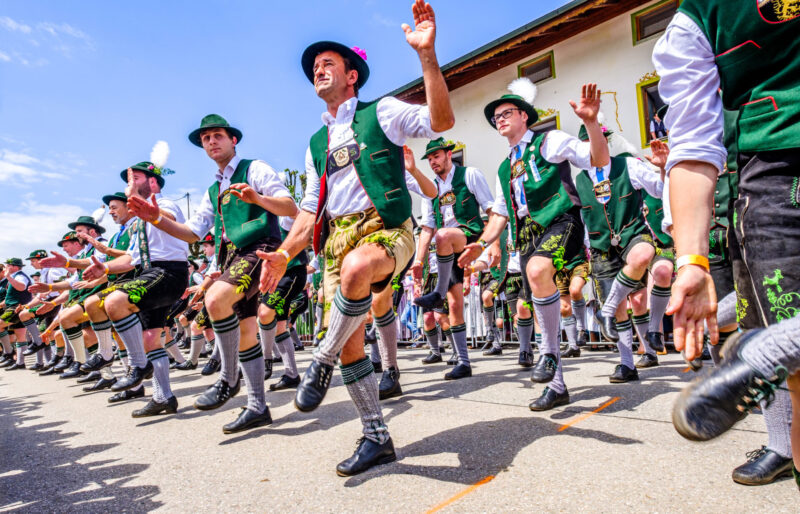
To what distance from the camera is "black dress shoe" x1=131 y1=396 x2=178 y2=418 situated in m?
4.28

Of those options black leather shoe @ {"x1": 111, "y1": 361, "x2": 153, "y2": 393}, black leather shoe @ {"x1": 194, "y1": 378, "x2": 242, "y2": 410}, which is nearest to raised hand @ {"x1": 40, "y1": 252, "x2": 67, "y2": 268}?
black leather shoe @ {"x1": 111, "y1": 361, "x2": 153, "y2": 393}

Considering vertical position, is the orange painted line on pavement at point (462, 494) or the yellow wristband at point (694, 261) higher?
the yellow wristband at point (694, 261)

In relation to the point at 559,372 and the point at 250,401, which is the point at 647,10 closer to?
the point at 559,372

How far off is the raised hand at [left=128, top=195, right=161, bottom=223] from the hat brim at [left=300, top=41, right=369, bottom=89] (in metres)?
1.65

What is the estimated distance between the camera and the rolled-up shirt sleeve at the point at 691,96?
1411 millimetres

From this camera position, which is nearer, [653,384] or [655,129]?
[653,384]

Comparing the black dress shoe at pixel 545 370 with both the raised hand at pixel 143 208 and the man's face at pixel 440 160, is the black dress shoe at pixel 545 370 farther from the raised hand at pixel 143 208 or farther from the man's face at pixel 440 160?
the raised hand at pixel 143 208

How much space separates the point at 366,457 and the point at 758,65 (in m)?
2.09

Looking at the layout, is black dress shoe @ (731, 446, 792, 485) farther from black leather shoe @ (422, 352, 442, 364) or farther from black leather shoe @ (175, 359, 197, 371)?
black leather shoe @ (175, 359, 197, 371)

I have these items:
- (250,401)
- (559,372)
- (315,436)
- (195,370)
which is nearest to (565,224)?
(559,372)

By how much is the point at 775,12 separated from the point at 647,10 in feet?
39.6

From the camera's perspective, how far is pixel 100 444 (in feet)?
11.3

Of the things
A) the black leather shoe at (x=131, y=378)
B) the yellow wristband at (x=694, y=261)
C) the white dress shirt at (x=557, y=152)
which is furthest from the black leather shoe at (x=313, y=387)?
the black leather shoe at (x=131, y=378)

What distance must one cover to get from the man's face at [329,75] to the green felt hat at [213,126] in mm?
1521
